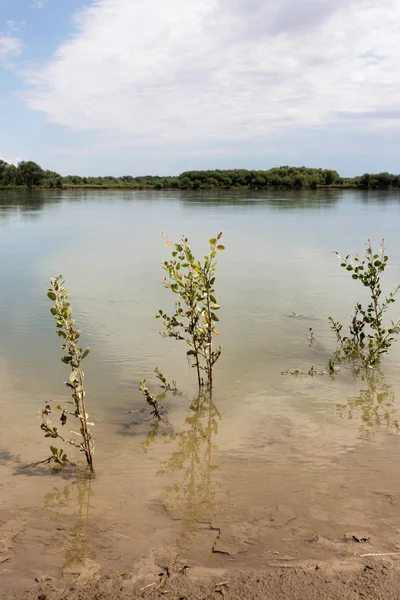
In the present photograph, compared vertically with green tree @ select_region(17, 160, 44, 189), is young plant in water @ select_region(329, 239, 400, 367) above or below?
below

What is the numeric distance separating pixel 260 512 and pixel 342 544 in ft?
2.38

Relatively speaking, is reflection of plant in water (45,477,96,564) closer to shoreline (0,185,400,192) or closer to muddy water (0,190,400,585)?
muddy water (0,190,400,585)

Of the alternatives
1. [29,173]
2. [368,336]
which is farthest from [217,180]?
[368,336]

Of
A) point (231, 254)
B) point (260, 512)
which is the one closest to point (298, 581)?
point (260, 512)

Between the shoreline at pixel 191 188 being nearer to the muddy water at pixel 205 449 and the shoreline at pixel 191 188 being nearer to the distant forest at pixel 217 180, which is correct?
the distant forest at pixel 217 180

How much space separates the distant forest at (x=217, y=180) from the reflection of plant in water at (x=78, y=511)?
124376 mm

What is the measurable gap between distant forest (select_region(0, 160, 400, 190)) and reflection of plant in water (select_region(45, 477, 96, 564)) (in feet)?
408

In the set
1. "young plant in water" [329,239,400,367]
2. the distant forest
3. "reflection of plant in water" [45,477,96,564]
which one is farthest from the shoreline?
"reflection of plant in water" [45,477,96,564]

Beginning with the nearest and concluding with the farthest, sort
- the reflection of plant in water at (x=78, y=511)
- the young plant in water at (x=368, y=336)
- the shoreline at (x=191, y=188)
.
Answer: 1. the reflection of plant in water at (x=78, y=511)
2. the young plant in water at (x=368, y=336)
3. the shoreline at (x=191, y=188)

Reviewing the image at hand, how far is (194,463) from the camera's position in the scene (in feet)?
17.6

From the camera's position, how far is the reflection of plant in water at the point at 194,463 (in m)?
4.48

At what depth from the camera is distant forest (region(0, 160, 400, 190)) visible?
12294cm

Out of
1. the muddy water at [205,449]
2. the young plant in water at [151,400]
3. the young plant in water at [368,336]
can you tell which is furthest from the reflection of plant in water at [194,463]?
the young plant in water at [368,336]

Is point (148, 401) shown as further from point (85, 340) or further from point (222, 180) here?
point (222, 180)
